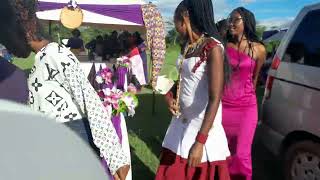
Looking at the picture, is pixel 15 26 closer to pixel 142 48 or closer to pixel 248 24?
pixel 248 24

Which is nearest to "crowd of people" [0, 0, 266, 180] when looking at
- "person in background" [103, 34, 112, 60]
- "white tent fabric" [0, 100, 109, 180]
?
"white tent fabric" [0, 100, 109, 180]

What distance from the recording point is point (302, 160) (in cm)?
437

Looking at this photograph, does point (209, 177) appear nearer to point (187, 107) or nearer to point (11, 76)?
point (187, 107)

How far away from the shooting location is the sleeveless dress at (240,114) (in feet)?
14.1

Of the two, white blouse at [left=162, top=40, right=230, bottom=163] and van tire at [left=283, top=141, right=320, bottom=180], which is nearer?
white blouse at [left=162, top=40, right=230, bottom=163]

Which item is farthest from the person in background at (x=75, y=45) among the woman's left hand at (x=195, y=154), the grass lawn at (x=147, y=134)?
the woman's left hand at (x=195, y=154)

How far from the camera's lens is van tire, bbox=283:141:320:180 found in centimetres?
422

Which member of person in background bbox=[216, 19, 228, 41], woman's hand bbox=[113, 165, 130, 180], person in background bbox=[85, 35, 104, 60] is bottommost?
person in background bbox=[85, 35, 104, 60]

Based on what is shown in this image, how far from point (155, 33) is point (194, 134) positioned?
758 centimetres

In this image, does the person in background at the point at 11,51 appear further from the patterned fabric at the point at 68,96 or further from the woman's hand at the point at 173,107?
the woman's hand at the point at 173,107

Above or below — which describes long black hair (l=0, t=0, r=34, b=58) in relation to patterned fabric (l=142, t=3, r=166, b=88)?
above

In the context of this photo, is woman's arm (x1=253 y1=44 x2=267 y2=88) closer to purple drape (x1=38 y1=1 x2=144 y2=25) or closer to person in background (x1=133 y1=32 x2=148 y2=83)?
purple drape (x1=38 y1=1 x2=144 y2=25)

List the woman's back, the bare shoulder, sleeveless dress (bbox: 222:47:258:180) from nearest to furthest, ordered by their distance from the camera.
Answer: sleeveless dress (bbox: 222:47:258:180), the woman's back, the bare shoulder

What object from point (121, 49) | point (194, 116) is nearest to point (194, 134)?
point (194, 116)
